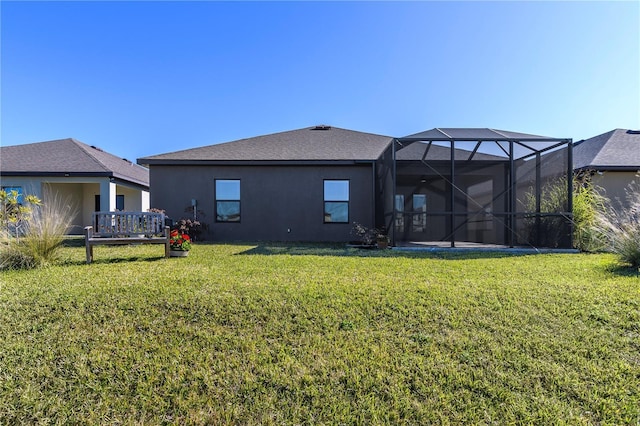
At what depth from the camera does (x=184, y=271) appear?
16.0 feet

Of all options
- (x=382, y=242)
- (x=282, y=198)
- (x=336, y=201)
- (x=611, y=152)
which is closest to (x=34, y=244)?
(x=282, y=198)

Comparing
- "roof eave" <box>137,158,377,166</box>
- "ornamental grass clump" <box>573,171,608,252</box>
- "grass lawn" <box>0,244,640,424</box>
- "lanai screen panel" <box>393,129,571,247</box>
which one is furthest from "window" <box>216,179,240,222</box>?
"ornamental grass clump" <box>573,171,608,252</box>

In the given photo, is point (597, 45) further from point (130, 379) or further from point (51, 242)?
point (51, 242)

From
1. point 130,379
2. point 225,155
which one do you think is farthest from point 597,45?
point 130,379

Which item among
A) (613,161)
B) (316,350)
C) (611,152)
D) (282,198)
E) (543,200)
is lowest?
(316,350)

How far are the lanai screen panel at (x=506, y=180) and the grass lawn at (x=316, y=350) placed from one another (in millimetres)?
4188

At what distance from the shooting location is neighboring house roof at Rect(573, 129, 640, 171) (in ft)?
33.7

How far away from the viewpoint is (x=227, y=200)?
10.7 m

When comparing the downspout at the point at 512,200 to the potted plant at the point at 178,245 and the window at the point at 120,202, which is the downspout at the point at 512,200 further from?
Result: the window at the point at 120,202

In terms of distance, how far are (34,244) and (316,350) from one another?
5.61m

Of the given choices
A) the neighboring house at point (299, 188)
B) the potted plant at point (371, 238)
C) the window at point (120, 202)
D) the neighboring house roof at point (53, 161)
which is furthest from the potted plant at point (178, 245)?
the window at point (120, 202)

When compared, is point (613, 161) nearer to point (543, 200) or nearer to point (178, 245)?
point (543, 200)

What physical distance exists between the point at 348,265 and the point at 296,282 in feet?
5.22

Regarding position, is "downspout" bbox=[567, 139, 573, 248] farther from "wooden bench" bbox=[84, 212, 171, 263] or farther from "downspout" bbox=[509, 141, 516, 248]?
"wooden bench" bbox=[84, 212, 171, 263]
